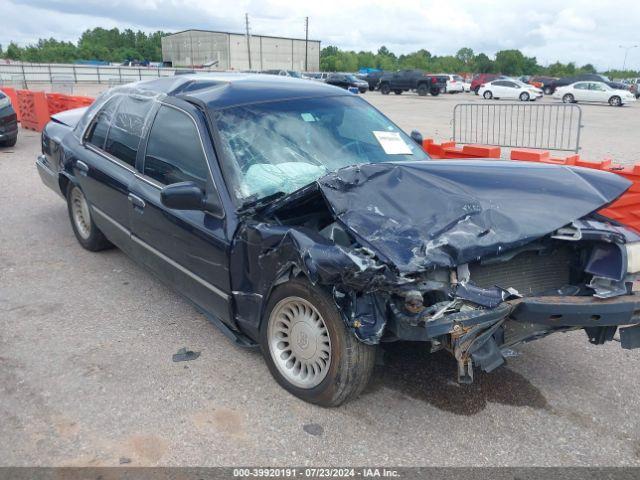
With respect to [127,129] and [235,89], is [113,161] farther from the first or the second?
[235,89]

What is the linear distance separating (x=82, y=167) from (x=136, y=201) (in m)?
1.28

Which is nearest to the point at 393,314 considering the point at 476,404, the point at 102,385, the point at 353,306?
the point at 353,306

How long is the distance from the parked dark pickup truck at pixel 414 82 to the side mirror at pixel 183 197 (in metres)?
38.4

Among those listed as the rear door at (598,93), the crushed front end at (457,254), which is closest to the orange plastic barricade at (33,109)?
the crushed front end at (457,254)

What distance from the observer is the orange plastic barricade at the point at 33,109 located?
14152 mm

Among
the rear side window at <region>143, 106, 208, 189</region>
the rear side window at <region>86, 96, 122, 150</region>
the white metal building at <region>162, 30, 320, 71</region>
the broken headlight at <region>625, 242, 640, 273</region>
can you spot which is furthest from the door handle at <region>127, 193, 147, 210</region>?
the white metal building at <region>162, 30, 320, 71</region>

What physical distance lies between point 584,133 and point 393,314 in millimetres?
16718

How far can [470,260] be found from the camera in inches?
105

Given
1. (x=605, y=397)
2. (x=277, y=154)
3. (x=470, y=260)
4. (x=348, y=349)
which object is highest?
(x=277, y=154)

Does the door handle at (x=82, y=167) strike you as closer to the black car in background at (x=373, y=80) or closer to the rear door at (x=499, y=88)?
the rear door at (x=499, y=88)

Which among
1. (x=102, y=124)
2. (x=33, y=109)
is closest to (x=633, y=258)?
(x=102, y=124)

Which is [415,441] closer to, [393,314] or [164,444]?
[393,314]

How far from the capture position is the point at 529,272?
119 inches

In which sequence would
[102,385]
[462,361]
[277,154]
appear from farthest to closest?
[277,154] < [102,385] < [462,361]
